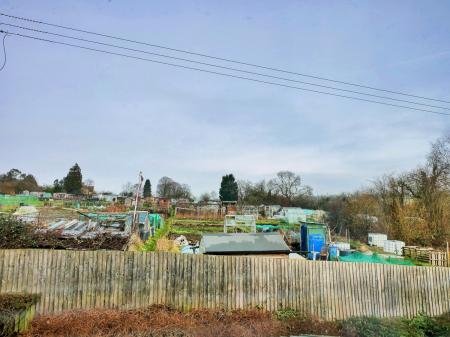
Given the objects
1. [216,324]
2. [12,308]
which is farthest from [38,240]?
[216,324]

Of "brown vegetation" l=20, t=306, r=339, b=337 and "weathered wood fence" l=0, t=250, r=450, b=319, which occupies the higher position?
"weathered wood fence" l=0, t=250, r=450, b=319

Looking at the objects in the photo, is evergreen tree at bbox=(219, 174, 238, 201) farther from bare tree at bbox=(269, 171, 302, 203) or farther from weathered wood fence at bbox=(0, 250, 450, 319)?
weathered wood fence at bbox=(0, 250, 450, 319)

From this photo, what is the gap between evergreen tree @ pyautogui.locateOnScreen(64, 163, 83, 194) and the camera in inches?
2951

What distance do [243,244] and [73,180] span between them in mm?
69355

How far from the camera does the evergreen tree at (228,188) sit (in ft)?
243

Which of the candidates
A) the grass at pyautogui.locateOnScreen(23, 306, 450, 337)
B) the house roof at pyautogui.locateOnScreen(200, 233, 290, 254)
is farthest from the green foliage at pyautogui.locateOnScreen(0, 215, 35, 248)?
the house roof at pyautogui.locateOnScreen(200, 233, 290, 254)

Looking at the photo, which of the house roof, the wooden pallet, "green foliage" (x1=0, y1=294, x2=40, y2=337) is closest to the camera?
"green foliage" (x1=0, y1=294, x2=40, y2=337)

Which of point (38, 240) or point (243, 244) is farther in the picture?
point (243, 244)

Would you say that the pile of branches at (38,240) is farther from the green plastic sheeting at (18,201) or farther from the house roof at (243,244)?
the green plastic sheeting at (18,201)

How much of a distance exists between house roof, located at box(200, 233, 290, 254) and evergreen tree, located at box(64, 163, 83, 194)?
66698 millimetres

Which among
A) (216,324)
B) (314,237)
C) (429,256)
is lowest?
(216,324)

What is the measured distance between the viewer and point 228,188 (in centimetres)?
7494

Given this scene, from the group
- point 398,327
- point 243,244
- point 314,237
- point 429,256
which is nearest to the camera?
point 398,327

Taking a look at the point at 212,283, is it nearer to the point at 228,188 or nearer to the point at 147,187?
the point at 228,188
